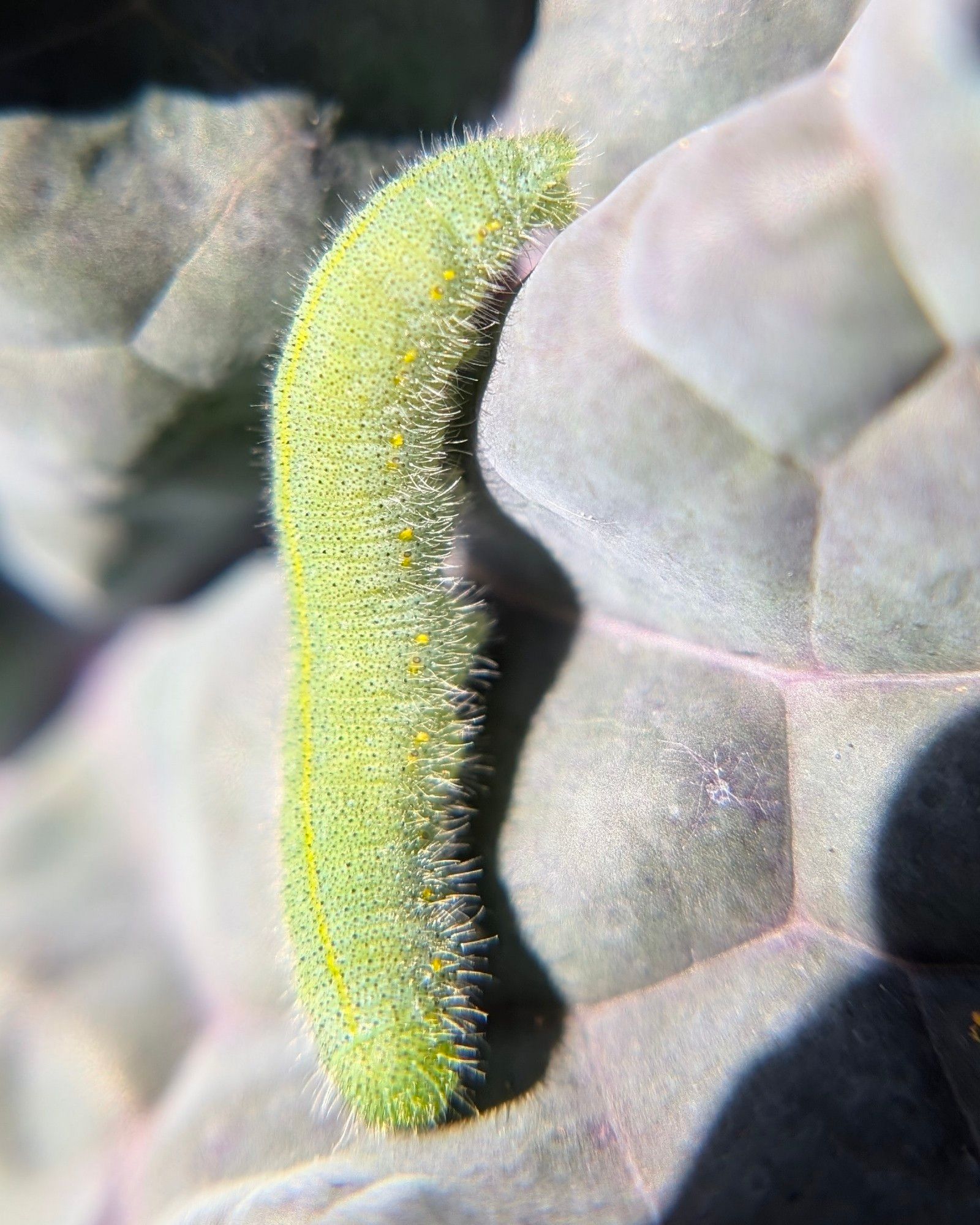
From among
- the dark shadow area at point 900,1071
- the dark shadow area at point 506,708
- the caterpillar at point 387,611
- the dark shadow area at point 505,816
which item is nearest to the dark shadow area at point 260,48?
the caterpillar at point 387,611

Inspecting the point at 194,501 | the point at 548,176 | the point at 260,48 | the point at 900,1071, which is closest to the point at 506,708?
the point at 900,1071

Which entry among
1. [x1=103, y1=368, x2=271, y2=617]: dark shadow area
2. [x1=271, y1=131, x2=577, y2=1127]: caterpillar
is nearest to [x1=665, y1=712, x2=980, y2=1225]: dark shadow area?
[x1=271, y1=131, x2=577, y2=1127]: caterpillar

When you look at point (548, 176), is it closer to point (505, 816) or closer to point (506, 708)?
point (506, 708)

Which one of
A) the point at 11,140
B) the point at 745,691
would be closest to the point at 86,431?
the point at 11,140

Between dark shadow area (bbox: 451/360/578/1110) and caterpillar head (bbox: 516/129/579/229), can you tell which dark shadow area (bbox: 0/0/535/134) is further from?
dark shadow area (bbox: 451/360/578/1110)

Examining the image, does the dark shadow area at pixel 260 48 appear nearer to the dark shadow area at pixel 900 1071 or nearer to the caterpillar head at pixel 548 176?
the caterpillar head at pixel 548 176
